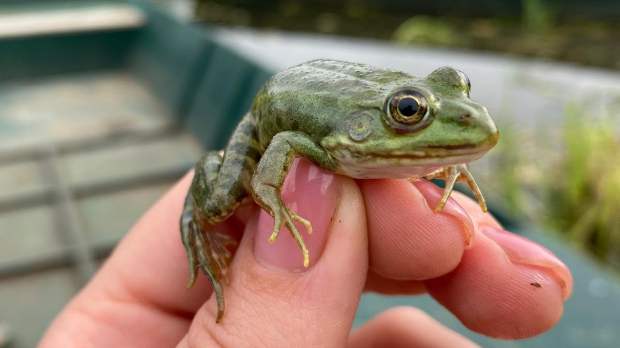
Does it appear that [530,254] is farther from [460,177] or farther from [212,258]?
[212,258]

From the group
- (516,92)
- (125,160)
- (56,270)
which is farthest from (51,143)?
(516,92)

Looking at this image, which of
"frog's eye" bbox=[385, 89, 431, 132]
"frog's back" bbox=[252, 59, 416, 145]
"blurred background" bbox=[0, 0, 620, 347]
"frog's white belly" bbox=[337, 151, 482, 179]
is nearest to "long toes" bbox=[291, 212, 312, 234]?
"frog's white belly" bbox=[337, 151, 482, 179]

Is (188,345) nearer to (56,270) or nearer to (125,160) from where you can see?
(56,270)

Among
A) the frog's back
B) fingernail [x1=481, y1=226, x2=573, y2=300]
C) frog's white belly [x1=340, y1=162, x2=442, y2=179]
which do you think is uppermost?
the frog's back

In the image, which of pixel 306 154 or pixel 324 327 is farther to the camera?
pixel 306 154

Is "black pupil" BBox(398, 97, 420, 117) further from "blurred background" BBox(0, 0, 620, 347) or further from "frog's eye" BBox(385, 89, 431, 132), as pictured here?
"blurred background" BBox(0, 0, 620, 347)

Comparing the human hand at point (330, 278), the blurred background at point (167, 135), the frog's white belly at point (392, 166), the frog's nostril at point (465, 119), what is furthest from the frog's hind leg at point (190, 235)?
the blurred background at point (167, 135)

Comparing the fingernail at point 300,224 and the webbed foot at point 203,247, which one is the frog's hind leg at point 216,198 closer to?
the webbed foot at point 203,247
